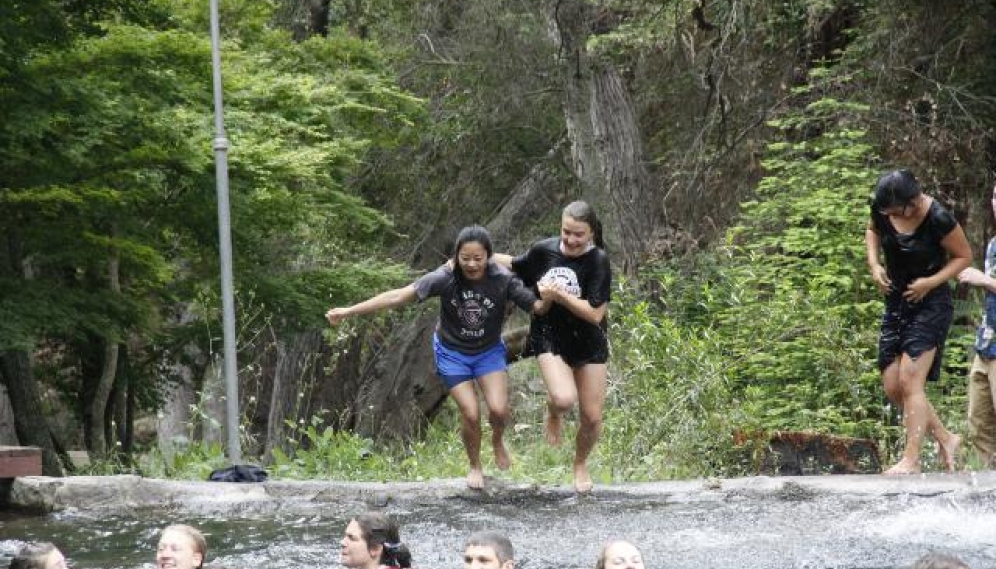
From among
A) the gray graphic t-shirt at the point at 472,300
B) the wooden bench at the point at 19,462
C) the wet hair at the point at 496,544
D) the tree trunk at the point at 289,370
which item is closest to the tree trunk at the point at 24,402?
the wooden bench at the point at 19,462

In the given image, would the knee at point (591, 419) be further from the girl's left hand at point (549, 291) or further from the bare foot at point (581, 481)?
the girl's left hand at point (549, 291)

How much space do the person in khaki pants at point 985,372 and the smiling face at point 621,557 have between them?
13.0 feet

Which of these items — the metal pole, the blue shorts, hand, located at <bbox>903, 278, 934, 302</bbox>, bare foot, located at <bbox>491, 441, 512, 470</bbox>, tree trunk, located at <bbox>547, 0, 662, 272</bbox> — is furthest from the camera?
tree trunk, located at <bbox>547, 0, 662, 272</bbox>

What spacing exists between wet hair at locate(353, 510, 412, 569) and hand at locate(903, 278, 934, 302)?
379 centimetres

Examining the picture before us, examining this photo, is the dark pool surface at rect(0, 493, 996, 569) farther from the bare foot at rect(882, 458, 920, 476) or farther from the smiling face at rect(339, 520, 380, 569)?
the smiling face at rect(339, 520, 380, 569)

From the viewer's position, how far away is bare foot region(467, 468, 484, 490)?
32.0 feet

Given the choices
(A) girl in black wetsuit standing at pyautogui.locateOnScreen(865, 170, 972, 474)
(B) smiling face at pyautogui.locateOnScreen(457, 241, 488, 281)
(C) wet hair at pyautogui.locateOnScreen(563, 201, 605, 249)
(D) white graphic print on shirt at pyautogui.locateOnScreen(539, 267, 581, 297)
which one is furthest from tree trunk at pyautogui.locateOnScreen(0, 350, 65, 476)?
(A) girl in black wetsuit standing at pyautogui.locateOnScreen(865, 170, 972, 474)

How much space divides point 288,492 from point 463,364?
1.63m

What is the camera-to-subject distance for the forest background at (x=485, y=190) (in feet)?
41.2

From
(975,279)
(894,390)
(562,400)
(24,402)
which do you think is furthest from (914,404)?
(24,402)

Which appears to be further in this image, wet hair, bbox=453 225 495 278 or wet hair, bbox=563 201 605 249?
wet hair, bbox=453 225 495 278

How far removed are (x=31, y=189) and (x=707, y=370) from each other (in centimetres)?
695

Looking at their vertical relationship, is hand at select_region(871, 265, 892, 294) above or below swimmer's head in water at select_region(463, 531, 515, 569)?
above

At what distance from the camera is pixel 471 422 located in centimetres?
955
